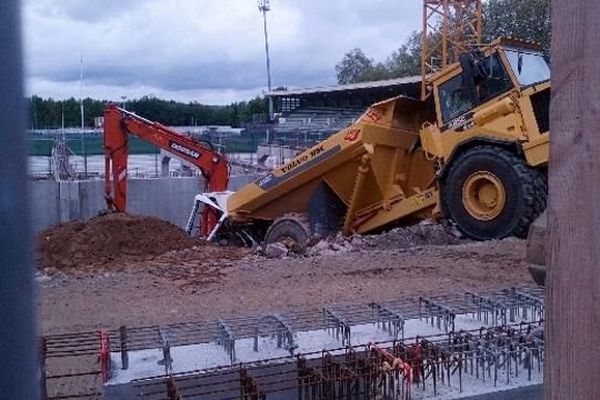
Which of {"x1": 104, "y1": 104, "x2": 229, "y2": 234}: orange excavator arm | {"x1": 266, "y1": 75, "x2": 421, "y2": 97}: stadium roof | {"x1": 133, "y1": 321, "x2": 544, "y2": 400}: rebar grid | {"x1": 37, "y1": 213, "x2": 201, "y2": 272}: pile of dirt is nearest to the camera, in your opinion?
{"x1": 133, "y1": 321, "x2": 544, "y2": 400}: rebar grid

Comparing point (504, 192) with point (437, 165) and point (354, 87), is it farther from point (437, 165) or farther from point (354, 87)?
point (354, 87)

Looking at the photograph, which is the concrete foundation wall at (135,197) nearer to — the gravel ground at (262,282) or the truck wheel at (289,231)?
the truck wheel at (289,231)

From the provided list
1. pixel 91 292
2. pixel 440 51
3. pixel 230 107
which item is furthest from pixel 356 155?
pixel 230 107

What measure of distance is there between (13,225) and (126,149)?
17.7 metres

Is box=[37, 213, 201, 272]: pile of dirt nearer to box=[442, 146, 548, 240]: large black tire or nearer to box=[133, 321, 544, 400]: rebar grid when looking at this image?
box=[442, 146, 548, 240]: large black tire

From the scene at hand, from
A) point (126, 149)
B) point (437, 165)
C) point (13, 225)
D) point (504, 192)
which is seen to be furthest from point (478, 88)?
point (13, 225)

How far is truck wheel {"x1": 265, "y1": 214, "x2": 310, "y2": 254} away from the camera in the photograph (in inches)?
550

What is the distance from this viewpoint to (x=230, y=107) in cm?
7831

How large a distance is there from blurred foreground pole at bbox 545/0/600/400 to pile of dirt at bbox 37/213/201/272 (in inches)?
A: 504

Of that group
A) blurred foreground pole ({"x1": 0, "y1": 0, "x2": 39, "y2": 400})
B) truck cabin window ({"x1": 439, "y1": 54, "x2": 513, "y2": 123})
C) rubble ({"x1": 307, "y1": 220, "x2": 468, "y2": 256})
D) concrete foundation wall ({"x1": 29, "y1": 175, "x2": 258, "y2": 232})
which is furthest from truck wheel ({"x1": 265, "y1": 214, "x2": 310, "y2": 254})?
blurred foreground pole ({"x1": 0, "y1": 0, "x2": 39, "y2": 400})

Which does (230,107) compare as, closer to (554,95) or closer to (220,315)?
(220,315)

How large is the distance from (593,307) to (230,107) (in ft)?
255

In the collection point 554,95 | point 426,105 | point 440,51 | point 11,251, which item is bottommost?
point 11,251

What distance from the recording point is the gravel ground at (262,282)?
885 cm
